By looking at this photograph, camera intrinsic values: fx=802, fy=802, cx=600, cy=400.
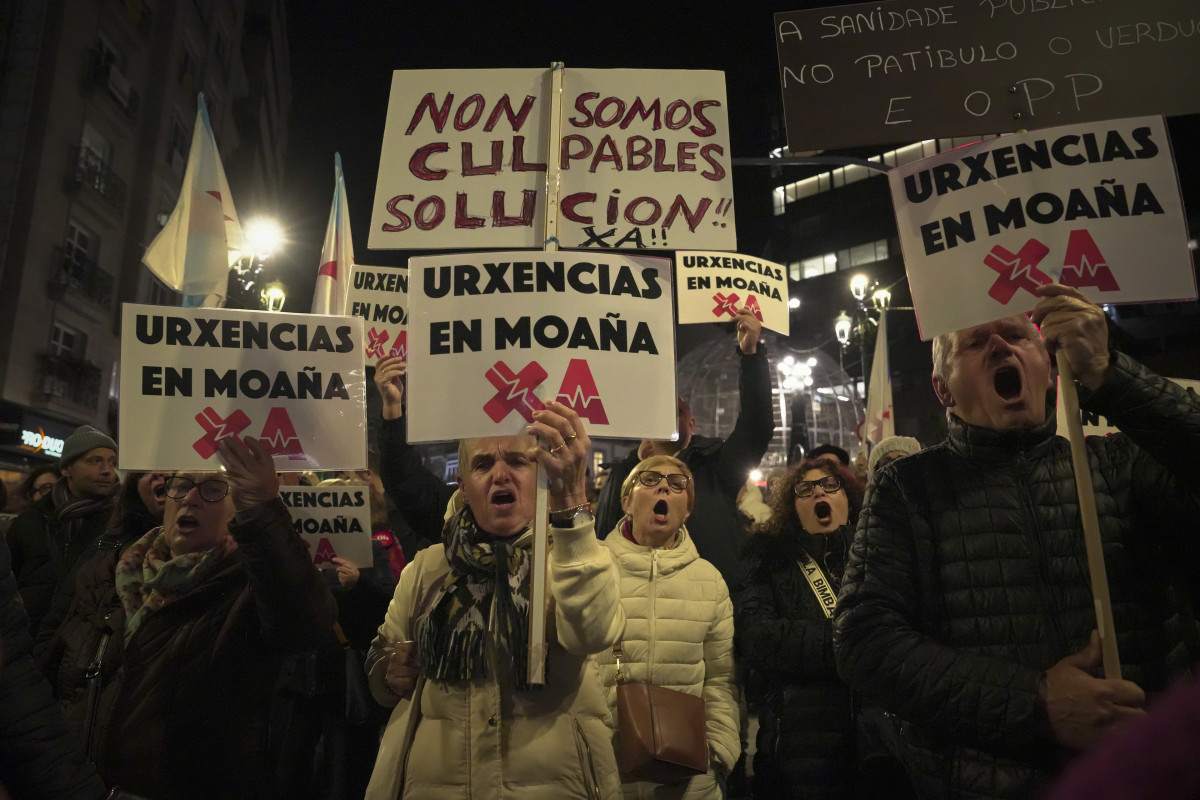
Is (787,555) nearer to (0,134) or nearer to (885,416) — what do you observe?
(885,416)

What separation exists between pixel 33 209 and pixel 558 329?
22294mm

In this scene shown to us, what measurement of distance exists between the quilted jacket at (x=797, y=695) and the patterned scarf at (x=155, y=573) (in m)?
2.43

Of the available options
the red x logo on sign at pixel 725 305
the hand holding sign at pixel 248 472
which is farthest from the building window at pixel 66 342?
the hand holding sign at pixel 248 472

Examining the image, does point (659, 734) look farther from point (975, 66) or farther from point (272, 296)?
point (272, 296)

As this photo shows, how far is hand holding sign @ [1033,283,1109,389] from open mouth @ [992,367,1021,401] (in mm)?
205

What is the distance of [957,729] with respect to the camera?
214cm

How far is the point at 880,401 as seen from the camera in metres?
9.74

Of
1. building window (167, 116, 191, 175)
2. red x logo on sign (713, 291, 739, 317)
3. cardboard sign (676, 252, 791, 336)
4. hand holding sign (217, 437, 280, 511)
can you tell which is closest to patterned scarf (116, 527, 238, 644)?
hand holding sign (217, 437, 280, 511)

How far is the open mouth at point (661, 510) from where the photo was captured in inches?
157

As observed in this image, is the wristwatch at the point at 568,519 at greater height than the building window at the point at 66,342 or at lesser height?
lesser

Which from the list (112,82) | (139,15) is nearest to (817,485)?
(112,82)

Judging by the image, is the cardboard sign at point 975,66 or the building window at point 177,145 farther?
the building window at point 177,145

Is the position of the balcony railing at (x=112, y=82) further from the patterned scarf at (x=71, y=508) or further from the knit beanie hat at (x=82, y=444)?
the patterned scarf at (x=71, y=508)

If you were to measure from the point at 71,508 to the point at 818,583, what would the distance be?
464 centimetres
